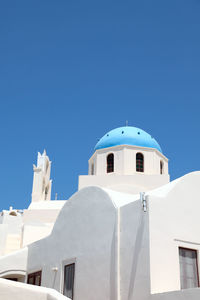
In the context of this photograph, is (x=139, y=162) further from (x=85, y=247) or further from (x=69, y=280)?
(x=69, y=280)

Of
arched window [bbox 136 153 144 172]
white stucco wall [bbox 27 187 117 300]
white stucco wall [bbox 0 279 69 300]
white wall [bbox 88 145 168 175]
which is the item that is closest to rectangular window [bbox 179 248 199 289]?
white stucco wall [bbox 27 187 117 300]

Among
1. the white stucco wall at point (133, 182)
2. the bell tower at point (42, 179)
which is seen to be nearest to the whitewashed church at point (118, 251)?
the white stucco wall at point (133, 182)

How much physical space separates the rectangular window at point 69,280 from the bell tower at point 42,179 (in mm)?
12209

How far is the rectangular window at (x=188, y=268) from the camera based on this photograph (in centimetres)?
990

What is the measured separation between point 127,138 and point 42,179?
22.8 ft

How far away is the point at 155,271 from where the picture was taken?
9453 mm

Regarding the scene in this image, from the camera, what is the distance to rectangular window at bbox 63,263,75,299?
1207 centimetres

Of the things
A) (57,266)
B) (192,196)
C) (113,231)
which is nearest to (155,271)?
(113,231)

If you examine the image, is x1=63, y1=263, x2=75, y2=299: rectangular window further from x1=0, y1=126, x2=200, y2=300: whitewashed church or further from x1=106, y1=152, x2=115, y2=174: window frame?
x1=106, y1=152, x2=115, y2=174: window frame

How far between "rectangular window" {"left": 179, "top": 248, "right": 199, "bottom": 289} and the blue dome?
11.8 m

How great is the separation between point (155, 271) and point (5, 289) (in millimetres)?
3686

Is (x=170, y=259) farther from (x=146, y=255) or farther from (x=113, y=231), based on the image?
(x=113, y=231)

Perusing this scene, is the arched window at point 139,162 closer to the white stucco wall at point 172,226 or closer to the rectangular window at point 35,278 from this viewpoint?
the rectangular window at point 35,278

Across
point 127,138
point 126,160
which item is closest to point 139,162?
point 126,160
